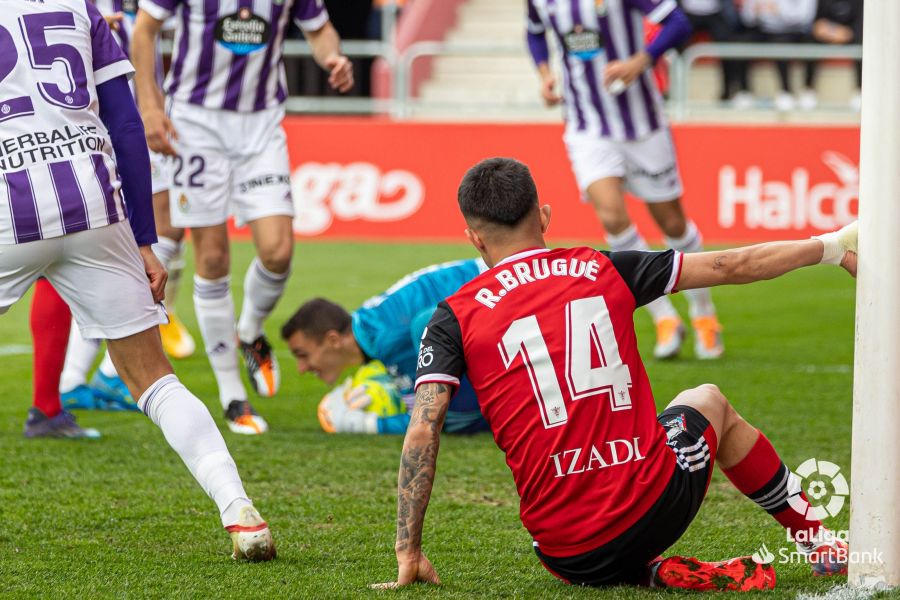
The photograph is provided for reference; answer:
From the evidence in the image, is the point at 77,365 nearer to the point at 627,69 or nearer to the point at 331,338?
the point at 331,338

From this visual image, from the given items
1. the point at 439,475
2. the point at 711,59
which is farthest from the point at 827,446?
the point at 711,59

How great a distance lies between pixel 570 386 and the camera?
10.2ft

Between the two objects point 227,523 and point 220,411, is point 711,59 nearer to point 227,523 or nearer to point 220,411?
point 220,411

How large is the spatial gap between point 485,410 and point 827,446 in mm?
2424

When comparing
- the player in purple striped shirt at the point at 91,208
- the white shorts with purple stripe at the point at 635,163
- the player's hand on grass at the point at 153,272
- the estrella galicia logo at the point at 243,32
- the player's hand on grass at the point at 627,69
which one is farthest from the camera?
the white shorts with purple stripe at the point at 635,163

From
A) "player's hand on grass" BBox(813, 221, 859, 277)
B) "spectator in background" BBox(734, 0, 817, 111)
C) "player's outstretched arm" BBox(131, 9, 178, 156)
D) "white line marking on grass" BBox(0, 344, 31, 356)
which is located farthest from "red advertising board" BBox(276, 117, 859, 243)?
"player's hand on grass" BBox(813, 221, 859, 277)

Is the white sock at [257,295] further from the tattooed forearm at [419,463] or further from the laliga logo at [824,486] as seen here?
the tattooed forearm at [419,463]

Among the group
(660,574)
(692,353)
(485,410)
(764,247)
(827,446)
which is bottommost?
A: (692,353)

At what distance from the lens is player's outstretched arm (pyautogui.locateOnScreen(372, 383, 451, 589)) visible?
3.13 meters

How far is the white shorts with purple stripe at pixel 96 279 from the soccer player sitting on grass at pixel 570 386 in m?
0.94

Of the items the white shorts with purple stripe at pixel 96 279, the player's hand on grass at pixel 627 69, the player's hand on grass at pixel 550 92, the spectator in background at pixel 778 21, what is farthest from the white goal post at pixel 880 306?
the spectator in background at pixel 778 21

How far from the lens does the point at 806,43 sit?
644 inches

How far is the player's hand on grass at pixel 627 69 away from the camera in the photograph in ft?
24.3

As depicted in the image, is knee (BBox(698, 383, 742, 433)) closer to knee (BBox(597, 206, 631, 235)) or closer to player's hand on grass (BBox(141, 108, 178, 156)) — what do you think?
player's hand on grass (BBox(141, 108, 178, 156))
